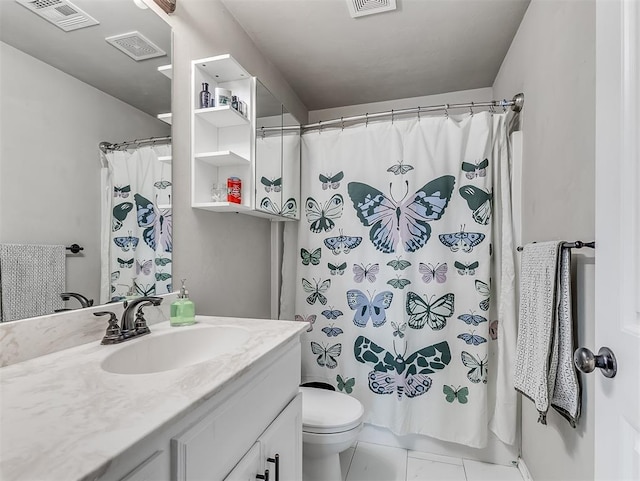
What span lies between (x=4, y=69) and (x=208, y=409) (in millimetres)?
916

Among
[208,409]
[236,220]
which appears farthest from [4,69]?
[236,220]

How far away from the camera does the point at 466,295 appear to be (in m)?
1.80

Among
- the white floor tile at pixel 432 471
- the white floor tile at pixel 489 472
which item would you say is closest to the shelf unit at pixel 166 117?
the white floor tile at pixel 432 471

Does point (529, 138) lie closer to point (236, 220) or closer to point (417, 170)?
point (417, 170)

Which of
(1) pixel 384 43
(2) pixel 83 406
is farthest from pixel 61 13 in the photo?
(1) pixel 384 43

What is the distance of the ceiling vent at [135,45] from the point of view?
113 cm

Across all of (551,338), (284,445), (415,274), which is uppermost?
(415,274)

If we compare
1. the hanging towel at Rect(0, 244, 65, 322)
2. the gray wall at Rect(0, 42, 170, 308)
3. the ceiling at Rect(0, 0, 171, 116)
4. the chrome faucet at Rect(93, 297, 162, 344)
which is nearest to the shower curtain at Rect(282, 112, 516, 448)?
the ceiling at Rect(0, 0, 171, 116)

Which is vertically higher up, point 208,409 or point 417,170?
point 417,170

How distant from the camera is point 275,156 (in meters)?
1.87

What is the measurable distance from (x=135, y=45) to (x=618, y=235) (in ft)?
5.04

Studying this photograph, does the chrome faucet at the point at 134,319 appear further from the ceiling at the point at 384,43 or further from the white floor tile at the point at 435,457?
the white floor tile at the point at 435,457

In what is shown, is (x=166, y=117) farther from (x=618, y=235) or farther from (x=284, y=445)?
(x=618, y=235)

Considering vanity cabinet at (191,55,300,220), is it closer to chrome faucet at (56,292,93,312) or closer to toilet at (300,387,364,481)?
chrome faucet at (56,292,93,312)
